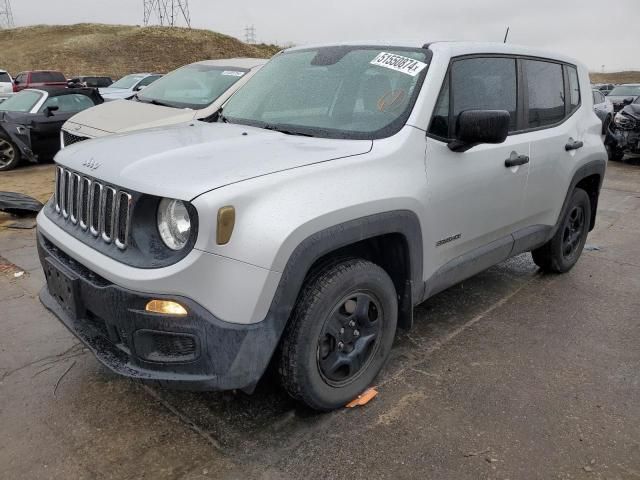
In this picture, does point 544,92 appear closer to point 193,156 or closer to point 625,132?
point 193,156

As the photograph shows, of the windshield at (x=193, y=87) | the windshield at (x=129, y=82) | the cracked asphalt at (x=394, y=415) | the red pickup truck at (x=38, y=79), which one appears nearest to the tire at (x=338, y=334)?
the cracked asphalt at (x=394, y=415)

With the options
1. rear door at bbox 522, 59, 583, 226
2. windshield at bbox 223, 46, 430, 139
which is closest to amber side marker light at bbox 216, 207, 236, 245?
windshield at bbox 223, 46, 430, 139

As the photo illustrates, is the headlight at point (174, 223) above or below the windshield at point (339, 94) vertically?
below

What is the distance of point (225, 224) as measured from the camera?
6.96 ft

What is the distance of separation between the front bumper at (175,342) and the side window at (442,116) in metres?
1.47

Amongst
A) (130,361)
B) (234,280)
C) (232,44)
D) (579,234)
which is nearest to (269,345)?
(234,280)

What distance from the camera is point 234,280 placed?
2.15 m

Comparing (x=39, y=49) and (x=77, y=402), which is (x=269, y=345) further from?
(x=39, y=49)

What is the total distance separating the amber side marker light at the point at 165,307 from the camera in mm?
2182

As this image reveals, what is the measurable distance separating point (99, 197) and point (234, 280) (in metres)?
0.82

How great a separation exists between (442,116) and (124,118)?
4.60 metres

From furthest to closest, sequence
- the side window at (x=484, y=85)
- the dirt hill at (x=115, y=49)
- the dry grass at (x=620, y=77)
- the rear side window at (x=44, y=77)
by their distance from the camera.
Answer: the dry grass at (x=620, y=77) → the dirt hill at (x=115, y=49) → the rear side window at (x=44, y=77) → the side window at (x=484, y=85)

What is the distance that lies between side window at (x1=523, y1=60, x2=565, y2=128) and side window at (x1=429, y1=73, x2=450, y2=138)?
1.02 meters

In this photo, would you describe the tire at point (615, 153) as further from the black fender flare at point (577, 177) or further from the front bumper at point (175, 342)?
the front bumper at point (175, 342)
